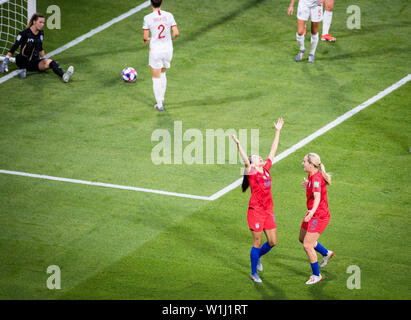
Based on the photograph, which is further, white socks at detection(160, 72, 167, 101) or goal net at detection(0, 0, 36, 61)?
goal net at detection(0, 0, 36, 61)

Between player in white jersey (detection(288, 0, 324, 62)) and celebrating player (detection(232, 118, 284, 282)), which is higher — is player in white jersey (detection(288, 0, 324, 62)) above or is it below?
above

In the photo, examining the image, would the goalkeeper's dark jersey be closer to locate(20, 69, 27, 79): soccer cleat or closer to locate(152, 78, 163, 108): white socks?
locate(20, 69, 27, 79): soccer cleat

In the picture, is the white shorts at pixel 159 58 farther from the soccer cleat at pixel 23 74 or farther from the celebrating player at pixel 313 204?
the celebrating player at pixel 313 204

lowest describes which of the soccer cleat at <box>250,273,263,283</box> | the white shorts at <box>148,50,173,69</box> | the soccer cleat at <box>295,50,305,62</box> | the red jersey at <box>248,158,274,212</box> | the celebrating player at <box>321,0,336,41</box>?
the soccer cleat at <box>250,273,263,283</box>

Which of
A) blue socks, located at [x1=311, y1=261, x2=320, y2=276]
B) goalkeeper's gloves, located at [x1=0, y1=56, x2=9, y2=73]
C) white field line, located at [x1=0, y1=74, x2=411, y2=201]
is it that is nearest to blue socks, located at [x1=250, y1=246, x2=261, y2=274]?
blue socks, located at [x1=311, y1=261, x2=320, y2=276]

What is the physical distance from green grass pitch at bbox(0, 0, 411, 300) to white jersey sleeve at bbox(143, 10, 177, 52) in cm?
160

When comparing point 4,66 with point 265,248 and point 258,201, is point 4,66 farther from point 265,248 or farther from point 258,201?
point 265,248

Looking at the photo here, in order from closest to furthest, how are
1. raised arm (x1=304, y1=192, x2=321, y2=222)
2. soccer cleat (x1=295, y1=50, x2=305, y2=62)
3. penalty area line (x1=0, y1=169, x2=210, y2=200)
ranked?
raised arm (x1=304, y1=192, x2=321, y2=222)
penalty area line (x1=0, y1=169, x2=210, y2=200)
soccer cleat (x1=295, y1=50, x2=305, y2=62)

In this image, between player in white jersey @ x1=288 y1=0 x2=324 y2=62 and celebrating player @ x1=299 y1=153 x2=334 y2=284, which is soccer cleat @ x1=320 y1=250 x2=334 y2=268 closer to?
celebrating player @ x1=299 y1=153 x2=334 y2=284

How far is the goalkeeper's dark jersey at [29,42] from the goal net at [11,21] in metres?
1.78

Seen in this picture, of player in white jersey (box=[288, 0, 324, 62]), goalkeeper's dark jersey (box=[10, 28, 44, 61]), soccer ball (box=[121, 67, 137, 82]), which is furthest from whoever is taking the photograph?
player in white jersey (box=[288, 0, 324, 62])

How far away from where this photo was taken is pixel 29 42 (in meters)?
19.1

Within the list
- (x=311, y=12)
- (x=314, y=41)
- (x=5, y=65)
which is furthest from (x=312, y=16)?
(x=5, y=65)

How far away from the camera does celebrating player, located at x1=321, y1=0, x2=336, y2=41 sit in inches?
833
